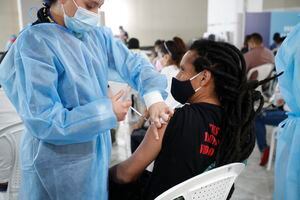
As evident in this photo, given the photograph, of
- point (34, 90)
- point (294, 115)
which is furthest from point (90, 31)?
point (294, 115)

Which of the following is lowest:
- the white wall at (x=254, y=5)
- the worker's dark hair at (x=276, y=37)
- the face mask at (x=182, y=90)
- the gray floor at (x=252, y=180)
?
the gray floor at (x=252, y=180)

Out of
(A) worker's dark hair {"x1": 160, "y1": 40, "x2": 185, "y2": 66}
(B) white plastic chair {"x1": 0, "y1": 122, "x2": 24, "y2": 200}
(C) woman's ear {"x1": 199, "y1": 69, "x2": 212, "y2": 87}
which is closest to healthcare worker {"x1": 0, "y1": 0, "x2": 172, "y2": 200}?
(C) woman's ear {"x1": 199, "y1": 69, "x2": 212, "y2": 87}

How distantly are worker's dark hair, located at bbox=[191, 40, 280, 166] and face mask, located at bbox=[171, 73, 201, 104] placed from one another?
0.07m

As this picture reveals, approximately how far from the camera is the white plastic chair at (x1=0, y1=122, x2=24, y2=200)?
1.43 metres

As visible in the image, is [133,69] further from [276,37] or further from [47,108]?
[276,37]

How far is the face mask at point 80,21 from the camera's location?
3.25 feet

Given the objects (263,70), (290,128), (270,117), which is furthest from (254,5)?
(290,128)

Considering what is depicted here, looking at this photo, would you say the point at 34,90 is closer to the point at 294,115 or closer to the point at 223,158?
the point at 223,158

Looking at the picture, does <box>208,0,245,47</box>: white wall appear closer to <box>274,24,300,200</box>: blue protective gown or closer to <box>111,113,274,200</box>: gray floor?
<box>111,113,274,200</box>: gray floor

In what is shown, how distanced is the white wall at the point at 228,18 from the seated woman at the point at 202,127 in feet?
16.7

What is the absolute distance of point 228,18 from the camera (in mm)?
6328

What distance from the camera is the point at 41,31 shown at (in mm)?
948

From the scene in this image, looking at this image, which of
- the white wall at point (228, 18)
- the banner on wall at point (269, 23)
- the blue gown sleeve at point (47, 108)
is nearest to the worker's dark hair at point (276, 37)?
the banner on wall at point (269, 23)

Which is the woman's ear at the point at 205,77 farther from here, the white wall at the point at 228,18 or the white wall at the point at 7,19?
the white wall at the point at 228,18
